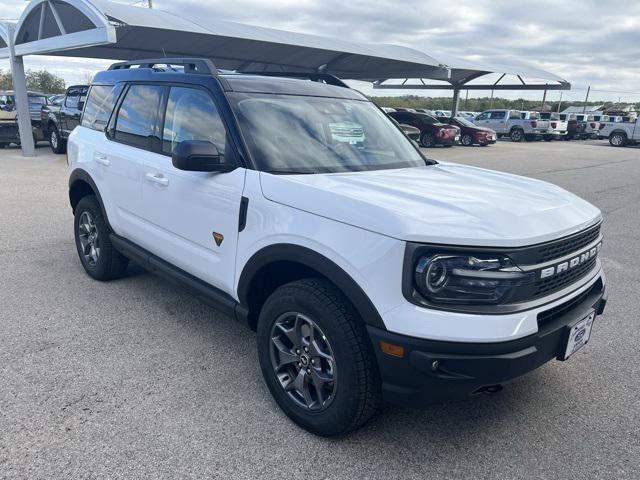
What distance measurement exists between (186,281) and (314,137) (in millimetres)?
1309

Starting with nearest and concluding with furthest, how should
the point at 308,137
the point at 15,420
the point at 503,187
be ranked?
the point at 15,420
the point at 503,187
the point at 308,137

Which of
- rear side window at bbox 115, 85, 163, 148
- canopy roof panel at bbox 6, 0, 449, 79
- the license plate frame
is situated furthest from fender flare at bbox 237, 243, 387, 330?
canopy roof panel at bbox 6, 0, 449, 79

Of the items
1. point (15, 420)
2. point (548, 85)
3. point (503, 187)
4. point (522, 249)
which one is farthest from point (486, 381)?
point (548, 85)

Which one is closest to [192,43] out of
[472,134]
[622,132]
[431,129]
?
[431,129]

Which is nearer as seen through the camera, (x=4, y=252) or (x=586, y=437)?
(x=586, y=437)

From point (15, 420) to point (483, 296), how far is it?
2.50 meters

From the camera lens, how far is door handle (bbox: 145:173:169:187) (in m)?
3.50

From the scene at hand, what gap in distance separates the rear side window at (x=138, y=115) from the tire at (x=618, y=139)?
3195 cm

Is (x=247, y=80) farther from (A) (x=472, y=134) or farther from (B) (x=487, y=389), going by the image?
(A) (x=472, y=134)

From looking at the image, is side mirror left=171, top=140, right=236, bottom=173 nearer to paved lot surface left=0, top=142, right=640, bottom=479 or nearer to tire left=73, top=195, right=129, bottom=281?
paved lot surface left=0, top=142, right=640, bottom=479

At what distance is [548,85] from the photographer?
94.9 feet

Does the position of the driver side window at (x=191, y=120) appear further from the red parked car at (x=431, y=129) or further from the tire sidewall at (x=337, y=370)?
the red parked car at (x=431, y=129)

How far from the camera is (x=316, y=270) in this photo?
250 centimetres

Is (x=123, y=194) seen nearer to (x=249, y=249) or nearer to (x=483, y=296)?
(x=249, y=249)
